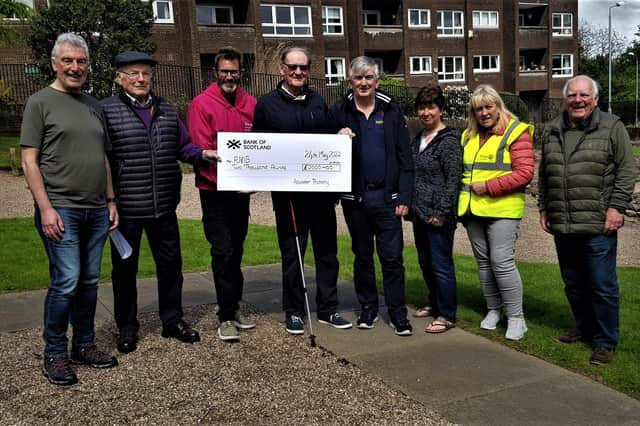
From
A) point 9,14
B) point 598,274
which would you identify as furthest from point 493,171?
point 9,14

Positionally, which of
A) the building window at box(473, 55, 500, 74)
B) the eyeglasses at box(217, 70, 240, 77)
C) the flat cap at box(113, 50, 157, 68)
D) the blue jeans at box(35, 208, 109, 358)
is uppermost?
the building window at box(473, 55, 500, 74)

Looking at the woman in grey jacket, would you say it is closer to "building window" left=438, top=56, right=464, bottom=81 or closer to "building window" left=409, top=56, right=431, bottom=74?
"building window" left=409, top=56, right=431, bottom=74

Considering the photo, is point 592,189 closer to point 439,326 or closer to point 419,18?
point 439,326

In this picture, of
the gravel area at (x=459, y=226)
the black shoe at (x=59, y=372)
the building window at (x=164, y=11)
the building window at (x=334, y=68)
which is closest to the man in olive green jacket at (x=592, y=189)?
the black shoe at (x=59, y=372)

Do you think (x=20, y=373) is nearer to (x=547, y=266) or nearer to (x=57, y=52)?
(x=57, y=52)

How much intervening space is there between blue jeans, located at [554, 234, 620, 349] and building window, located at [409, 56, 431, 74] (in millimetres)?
40993

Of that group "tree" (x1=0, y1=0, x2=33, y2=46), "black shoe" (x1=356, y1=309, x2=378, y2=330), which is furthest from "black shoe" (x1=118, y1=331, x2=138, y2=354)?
"tree" (x1=0, y1=0, x2=33, y2=46)

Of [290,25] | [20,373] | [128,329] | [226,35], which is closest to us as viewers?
[20,373]

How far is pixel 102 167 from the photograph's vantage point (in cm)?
455

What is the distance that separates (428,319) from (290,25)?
34460 mm

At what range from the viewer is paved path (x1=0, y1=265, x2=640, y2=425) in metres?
3.89

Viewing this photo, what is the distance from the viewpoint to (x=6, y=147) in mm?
21031

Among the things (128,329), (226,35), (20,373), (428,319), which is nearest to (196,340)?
(128,329)

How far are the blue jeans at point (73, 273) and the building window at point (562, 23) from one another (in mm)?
53710
